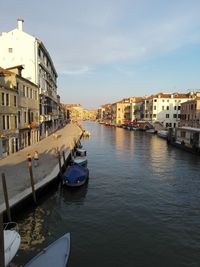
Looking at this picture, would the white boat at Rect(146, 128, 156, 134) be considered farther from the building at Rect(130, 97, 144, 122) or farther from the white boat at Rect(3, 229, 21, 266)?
the white boat at Rect(3, 229, 21, 266)

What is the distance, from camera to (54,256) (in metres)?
11.9

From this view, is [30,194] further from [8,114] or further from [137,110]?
[137,110]

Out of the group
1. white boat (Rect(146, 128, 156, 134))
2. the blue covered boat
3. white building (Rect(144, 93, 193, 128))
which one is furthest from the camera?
white building (Rect(144, 93, 193, 128))

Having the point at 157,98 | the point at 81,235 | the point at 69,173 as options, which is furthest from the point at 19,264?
the point at 157,98

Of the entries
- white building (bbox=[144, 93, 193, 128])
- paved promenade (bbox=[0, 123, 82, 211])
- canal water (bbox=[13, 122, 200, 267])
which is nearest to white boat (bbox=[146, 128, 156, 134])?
white building (bbox=[144, 93, 193, 128])

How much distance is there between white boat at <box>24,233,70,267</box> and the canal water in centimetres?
149

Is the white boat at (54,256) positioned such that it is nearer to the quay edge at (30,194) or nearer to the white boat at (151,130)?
the quay edge at (30,194)

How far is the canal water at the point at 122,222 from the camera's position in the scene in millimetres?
14047

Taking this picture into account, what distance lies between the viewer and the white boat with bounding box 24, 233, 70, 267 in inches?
448

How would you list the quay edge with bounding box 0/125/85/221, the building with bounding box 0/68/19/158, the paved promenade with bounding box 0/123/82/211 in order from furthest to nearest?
the building with bounding box 0/68/19/158 → the paved promenade with bounding box 0/123/82/211 → the quay edge with bounding box 0/125/85/221

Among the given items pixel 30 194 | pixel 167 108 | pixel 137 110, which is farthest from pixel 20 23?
pixel 137 110

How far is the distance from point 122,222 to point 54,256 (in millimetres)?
7239

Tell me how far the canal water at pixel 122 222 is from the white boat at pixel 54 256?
1.49 m

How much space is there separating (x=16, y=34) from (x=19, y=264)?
4473cm
